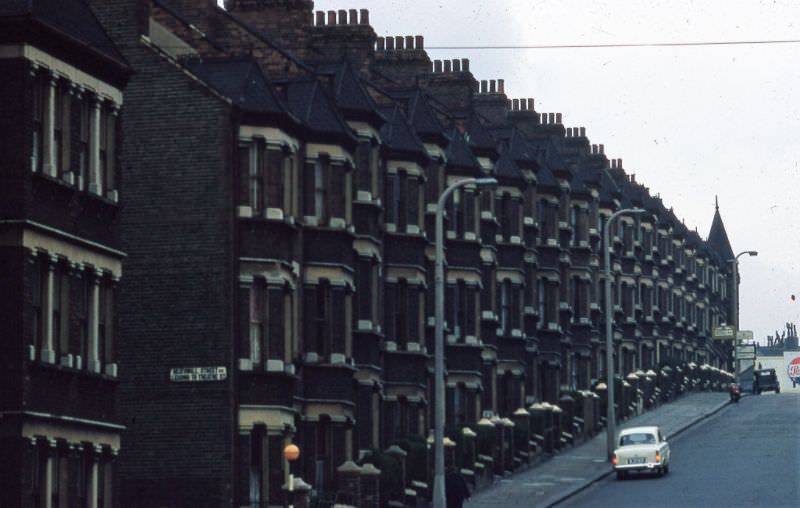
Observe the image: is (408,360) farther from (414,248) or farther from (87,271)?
(87,271)

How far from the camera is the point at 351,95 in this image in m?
64.5

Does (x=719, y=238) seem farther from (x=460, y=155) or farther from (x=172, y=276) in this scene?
(x=172, y=276)

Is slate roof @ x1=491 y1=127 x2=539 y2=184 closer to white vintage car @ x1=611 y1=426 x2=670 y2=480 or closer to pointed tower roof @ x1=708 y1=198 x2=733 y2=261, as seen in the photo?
white vintage car @ x1=611 y1=426 x2=670 y2=480

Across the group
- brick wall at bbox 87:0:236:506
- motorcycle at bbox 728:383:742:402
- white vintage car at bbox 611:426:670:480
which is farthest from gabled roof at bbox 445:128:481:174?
motorcycle at bbox 728:383:742:402

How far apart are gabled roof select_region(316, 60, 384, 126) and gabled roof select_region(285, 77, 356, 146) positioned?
7.66ft

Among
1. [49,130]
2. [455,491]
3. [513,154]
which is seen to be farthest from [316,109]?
[513,154]

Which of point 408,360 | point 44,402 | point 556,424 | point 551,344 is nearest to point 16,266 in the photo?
point 44,402

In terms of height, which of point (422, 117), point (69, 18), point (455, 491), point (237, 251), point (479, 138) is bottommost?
point (455, 491)

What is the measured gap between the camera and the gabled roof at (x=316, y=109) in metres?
59.8

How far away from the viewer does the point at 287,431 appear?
183 ft

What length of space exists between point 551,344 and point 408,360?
25367 mm

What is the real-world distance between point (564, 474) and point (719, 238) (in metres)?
112

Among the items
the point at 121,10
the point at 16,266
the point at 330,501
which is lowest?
the point at 330,501

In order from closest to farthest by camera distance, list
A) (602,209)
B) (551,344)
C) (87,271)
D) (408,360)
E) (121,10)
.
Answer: (87,271)
(121,10)
(408,360)
(551,344)
(602,209)
